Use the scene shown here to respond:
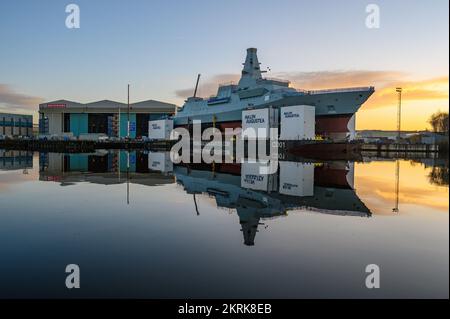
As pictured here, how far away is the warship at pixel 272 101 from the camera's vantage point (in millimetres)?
45250

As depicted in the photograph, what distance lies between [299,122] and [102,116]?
74615mm

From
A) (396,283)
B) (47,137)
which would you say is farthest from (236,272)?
(47,137)

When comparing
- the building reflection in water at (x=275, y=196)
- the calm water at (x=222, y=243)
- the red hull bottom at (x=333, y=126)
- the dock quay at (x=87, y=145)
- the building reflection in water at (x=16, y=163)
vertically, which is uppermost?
the red hull bottom at (x=333, y=126)

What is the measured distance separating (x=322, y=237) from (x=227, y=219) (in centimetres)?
304

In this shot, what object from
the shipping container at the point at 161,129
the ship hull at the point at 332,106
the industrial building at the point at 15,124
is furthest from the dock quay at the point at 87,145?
the industrial building at the point at 15,124

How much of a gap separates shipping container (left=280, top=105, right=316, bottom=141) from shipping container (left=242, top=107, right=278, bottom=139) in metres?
2.75

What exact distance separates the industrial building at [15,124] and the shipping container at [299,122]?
359 ft

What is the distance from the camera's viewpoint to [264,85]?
180 feet

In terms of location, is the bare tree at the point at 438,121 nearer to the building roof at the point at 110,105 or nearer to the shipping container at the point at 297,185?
the building roof at the point at 110,105

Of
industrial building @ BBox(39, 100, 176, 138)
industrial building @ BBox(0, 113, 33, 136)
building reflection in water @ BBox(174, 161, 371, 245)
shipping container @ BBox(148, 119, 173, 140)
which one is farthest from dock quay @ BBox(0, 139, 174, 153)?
building reflection in water @ BBox(174, 161, 371, 245)

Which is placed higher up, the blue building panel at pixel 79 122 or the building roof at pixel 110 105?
the building roof at pixel 110 105

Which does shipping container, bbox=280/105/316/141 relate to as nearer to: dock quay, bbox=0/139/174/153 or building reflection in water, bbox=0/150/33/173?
building reflection in water, bbox=0/150/33/173

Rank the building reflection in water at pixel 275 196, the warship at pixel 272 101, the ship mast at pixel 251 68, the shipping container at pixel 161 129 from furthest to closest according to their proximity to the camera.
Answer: the shipping container at pixel 161 129
the ship mast at pixel 251 68
the warship at pixel 272 101
the building reflection in water at pixel 275 196
